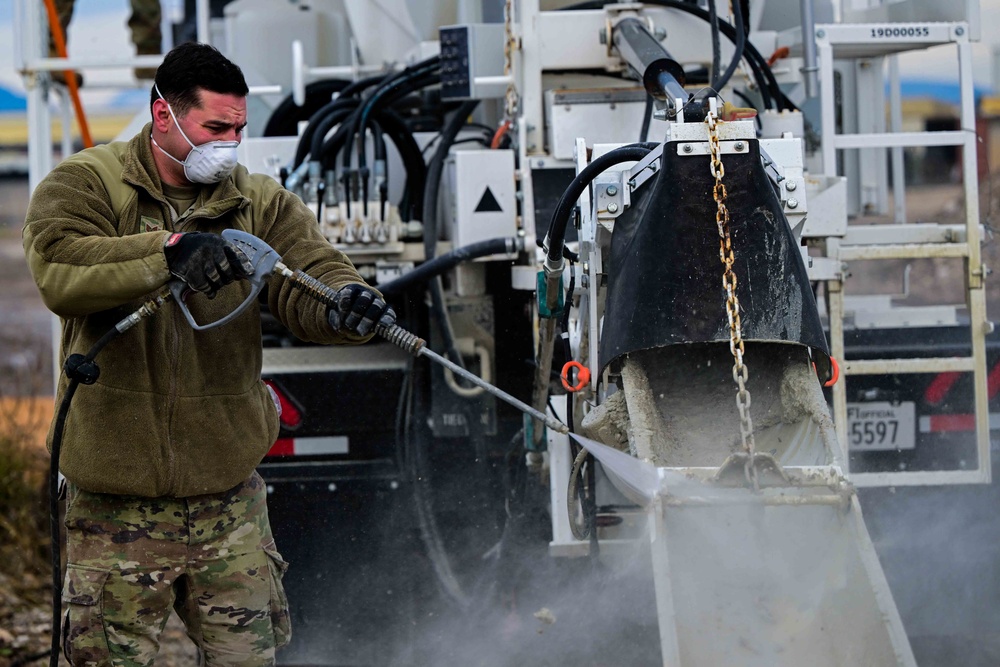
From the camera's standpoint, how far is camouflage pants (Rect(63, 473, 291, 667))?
2842 millimetres

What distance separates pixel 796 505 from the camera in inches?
102

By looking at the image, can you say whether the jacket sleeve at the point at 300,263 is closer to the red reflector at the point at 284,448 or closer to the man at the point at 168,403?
the man at the point at 168,403

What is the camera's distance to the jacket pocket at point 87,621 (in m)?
2.82

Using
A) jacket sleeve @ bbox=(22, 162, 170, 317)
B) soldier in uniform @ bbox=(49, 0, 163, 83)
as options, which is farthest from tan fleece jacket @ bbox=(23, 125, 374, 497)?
soldier in uniform @ bbox=(49, 0, 163, 83)

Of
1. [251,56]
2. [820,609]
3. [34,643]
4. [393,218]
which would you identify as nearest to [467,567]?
[393,218]

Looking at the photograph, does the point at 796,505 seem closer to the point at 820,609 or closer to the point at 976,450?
the point at 820,609

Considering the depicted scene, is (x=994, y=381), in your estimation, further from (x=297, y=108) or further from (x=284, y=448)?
(x=297, y=108)

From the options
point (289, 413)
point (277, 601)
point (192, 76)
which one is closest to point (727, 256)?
point (192, 76)

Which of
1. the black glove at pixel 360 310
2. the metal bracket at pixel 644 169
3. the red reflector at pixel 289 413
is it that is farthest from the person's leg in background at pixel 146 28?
the metal bracket at pixel 644 169

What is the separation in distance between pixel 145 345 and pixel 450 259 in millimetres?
1485

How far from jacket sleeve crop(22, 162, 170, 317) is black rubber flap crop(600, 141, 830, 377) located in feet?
3.50

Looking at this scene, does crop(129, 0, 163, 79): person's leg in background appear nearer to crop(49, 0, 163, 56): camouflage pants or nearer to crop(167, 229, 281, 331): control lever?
crop(49, 0, 163, 56): camouflage pants

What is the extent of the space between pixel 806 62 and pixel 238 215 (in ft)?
7.57

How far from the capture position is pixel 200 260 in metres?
2.63
